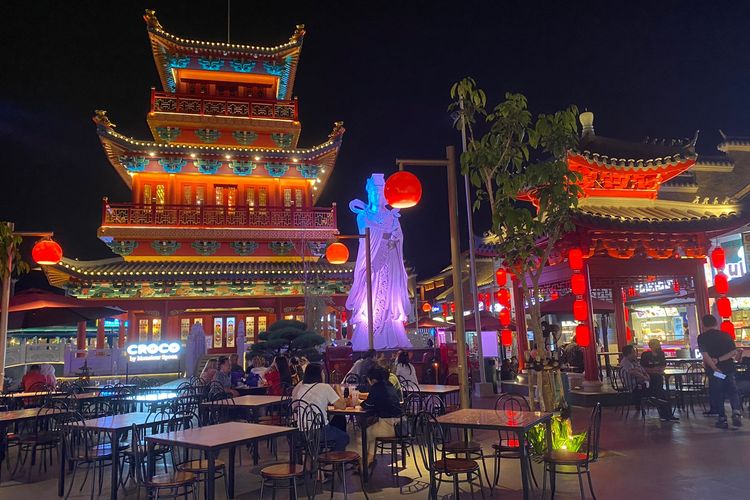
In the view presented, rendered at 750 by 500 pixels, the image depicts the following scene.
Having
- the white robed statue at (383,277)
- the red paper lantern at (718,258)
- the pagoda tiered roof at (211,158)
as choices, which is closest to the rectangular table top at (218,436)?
the white robed statue at (383,277)

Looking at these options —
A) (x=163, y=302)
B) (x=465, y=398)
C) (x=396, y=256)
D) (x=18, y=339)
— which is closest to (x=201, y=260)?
(x=163, y=302)

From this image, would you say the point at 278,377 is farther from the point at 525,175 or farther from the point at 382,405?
the point at 525,175

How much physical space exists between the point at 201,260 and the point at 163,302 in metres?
2.42

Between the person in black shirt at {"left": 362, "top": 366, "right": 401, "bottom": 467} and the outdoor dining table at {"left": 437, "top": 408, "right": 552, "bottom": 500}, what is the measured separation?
872 mm

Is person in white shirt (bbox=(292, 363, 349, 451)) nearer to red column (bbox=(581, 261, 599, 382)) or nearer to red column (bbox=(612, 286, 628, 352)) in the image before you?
red column (bbox=(581, 261, 599, 382))

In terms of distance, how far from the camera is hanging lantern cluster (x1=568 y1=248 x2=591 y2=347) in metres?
10.8

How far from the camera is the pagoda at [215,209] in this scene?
20.2 meters

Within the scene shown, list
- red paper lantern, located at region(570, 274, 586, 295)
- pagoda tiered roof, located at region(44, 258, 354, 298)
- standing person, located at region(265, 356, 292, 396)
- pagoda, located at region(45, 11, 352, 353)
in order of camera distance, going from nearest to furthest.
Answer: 1. standing person, located at region(265, 356, 292, 396)
2. red paper lantern, located at region(570, 274, 586, 295)
3. pagoda tiered roof, located at region(44, 258, 354, 298)
4. pagoda, located at region(45, 11, 352, 353)

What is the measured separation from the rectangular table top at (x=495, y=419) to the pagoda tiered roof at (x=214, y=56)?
21940 millimetres

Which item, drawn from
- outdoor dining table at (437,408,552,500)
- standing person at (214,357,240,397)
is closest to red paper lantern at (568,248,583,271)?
outdoor dining table at (437,408,552,500)

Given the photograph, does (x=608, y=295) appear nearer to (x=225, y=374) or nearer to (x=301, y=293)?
(x=301, y=293)

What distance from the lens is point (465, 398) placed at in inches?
250

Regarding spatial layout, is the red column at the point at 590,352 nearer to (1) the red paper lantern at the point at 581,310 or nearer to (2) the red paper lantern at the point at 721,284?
(1) the red paper lantern at the point at 581,310

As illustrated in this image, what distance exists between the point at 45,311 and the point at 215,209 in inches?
423
